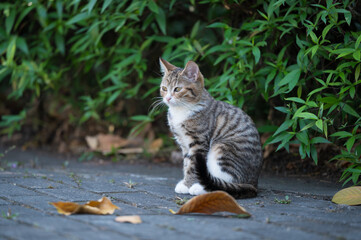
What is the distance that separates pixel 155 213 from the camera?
2.74m

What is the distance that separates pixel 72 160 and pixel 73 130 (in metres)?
1.11

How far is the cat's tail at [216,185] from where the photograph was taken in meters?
3.23

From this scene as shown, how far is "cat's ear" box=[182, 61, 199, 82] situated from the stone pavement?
986 millimetres

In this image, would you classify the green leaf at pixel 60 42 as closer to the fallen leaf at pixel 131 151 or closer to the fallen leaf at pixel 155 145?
the fallen leaf at pixel 131 151

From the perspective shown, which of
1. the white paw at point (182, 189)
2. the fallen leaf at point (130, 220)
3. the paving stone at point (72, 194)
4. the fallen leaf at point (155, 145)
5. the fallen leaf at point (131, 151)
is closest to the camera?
the fallen leaf at point (130, 220)

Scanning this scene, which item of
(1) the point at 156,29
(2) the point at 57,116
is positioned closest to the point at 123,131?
(2) the point at 57,116

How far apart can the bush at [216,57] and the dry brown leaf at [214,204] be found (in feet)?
3.82

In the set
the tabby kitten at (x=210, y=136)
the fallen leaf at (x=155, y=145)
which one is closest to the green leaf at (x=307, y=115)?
the tabby kitten at (x=210, y=136)

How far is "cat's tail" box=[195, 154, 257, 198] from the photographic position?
3227 millimetres

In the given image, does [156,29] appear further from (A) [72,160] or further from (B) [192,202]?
(B) [192,202]

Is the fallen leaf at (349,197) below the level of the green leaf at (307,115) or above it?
below

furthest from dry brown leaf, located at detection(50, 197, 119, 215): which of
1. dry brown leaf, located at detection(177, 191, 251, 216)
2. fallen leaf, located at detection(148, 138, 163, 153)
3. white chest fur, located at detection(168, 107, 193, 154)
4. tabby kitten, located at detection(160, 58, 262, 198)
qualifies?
fallen leaf, located at detection(148, 138, 163, 153)

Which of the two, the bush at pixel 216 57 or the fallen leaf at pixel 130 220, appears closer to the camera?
the fallen leaf at pixel 130 220

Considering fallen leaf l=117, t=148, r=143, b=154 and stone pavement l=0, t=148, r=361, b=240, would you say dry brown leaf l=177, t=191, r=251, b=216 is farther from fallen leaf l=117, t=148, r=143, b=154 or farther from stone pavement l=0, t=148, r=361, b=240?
fallen leaf l=117, t=148, r=143, b=154
